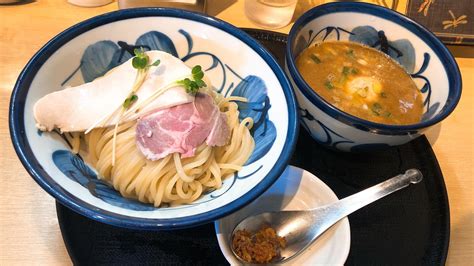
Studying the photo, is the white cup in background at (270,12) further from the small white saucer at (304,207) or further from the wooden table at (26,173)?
the small white saucer at (304,207)

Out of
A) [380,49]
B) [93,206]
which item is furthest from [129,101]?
[380,49]

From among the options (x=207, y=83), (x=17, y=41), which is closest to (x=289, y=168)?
(x=207, y=83)

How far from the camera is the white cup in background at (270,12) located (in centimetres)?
198

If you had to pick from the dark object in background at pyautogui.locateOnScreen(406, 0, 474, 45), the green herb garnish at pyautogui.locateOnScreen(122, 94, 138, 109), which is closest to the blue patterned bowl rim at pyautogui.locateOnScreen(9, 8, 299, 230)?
the green herb garnish at pyautogui.locateOnScreen(122, 94, 138, 109)

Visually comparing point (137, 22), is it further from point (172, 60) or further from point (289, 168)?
point (289, 168)

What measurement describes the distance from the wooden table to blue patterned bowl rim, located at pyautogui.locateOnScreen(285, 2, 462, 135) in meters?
0.34

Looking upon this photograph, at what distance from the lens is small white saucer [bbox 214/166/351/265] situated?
1.20 meters

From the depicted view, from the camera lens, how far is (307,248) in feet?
4.10

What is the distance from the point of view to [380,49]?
166 cm

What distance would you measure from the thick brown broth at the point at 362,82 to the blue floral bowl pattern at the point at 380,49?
1.3 inches

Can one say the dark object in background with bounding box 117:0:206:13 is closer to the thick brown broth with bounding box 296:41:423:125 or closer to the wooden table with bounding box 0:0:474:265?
the wooden table with bounding box 0:0:474:265

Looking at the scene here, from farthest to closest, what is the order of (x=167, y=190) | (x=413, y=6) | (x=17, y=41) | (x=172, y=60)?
(x=413, y=6) < (x=17, y=41) < (x=172, y=60) < (x=167, y=190)

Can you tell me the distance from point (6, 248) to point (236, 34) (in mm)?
939

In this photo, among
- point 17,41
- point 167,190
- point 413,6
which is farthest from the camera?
point 413,6
